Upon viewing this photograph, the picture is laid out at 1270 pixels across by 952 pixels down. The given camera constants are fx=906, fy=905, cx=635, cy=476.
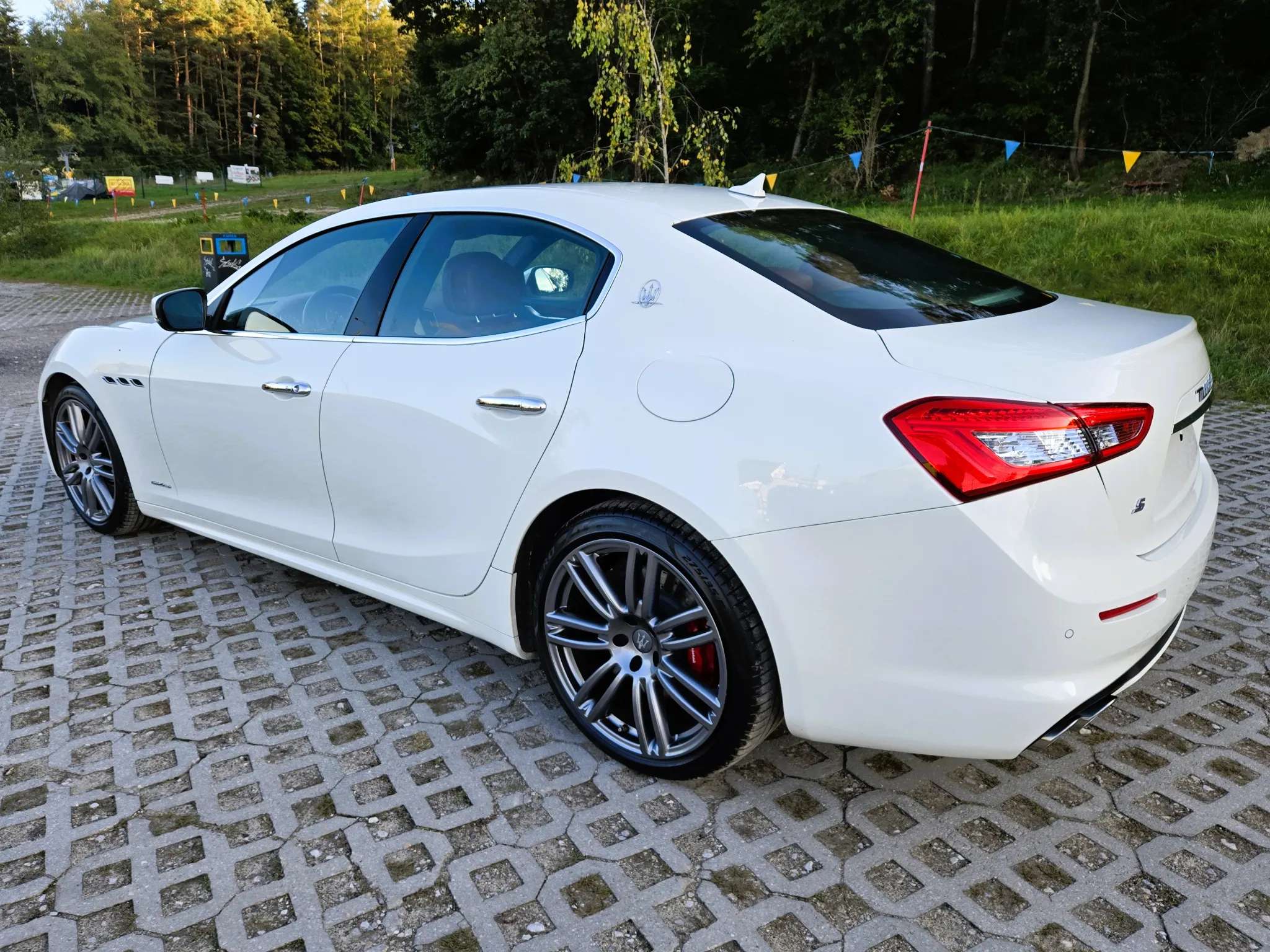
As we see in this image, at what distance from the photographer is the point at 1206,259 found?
29.4ft

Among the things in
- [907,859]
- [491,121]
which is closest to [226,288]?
[907,859]

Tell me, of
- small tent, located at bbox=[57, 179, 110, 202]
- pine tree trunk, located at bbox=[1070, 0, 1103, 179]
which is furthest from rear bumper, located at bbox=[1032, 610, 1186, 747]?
small tent, located at bbox=[57, 179, 110, 202]

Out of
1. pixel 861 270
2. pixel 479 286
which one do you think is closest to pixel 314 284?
pixel 479 286

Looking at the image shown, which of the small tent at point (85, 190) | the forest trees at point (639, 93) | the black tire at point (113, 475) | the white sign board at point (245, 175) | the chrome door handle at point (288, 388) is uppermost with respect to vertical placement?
the white sign board at point (245, 175)

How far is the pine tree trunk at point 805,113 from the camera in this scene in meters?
30.4

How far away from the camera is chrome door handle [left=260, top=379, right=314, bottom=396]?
3046 mm

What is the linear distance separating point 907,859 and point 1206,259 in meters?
8.95

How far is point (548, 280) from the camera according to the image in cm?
267

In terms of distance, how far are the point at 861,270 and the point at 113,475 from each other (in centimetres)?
351

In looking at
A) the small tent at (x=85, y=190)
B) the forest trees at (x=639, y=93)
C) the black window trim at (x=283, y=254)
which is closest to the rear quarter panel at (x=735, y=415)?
the black window trim at (x=283, y=254)

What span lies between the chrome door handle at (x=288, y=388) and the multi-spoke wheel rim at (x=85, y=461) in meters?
1.50

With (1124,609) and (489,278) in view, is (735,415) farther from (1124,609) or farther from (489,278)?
(489,278)

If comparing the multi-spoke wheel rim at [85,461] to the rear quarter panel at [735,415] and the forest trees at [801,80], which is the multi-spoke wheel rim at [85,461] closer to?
the rear quarter panel at [735,415]

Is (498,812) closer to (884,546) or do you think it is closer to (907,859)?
(907,859)
